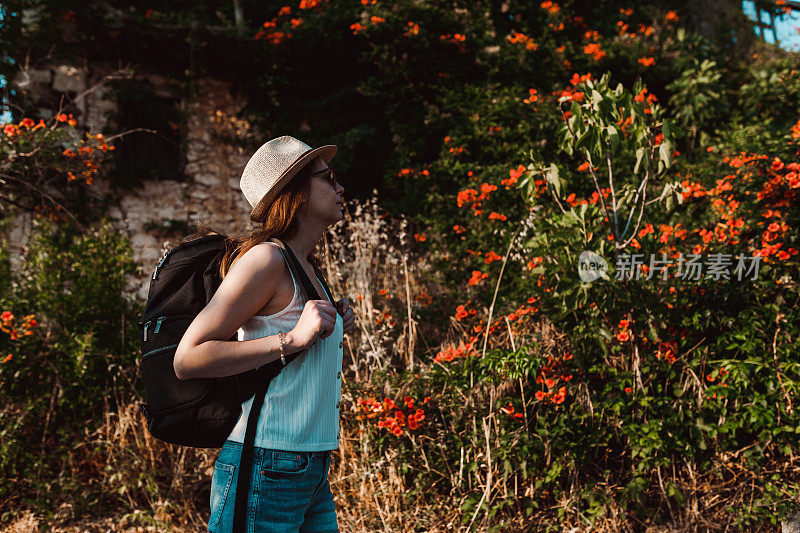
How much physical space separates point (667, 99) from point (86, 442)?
22.0 ft

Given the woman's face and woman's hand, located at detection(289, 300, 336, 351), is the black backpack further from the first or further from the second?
the woman's face

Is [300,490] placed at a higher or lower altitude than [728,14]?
lower

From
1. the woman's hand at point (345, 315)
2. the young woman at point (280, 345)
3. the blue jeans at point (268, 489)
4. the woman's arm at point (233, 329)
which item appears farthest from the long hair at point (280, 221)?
the blue jeans at point (268, 489)

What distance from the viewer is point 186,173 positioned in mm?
6332

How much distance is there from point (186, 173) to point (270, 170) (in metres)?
5.41

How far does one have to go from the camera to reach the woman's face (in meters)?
1.48

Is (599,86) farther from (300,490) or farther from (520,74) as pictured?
(520,74)

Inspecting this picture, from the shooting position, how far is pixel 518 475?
2.76 m

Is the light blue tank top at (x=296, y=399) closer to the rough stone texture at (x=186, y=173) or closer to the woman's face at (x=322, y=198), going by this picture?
the woman's face at (x=322, y=198)

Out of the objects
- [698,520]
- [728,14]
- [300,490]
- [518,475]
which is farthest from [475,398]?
[728,14]

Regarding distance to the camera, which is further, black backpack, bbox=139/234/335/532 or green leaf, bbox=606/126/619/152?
green leaf, bbox=606/126/619/152

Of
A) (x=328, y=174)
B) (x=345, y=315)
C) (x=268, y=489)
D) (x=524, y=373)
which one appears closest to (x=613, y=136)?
(x=524, y=373)

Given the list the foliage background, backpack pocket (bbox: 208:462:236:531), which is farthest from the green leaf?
backpack pocket (bbox: 208:462:236:531)

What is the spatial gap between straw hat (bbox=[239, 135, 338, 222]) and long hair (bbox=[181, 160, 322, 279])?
2 centimetres
